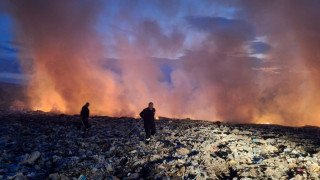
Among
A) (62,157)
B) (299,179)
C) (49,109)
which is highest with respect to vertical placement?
(49,109)

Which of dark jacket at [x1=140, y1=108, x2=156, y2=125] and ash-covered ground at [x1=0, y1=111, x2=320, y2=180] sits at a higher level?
dark jacket at [x1=140, y1=108, x2=156, y2=125]

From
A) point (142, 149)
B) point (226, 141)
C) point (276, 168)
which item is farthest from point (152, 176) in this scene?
point (226, 141)

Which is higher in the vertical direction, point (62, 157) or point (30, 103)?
point (30, 103)

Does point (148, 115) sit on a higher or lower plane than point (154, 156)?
higher

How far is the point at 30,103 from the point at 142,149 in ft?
67.2

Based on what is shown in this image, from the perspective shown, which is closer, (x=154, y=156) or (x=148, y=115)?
(x=154, y=156)

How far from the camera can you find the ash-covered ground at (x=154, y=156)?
5680mm

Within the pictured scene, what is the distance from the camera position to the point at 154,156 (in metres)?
6.83

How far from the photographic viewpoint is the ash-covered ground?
18.6 ft

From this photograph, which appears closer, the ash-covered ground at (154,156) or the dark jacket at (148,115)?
the ash-covered ground at (154,156)

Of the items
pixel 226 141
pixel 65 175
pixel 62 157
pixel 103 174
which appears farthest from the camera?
pixel 226 141

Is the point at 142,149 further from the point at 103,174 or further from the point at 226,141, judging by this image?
the point at 226,141

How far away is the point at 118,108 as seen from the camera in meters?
26.5

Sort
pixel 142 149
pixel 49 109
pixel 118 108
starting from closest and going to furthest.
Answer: pixel 142 149 < pixel 49 109 < pixel 118 108
